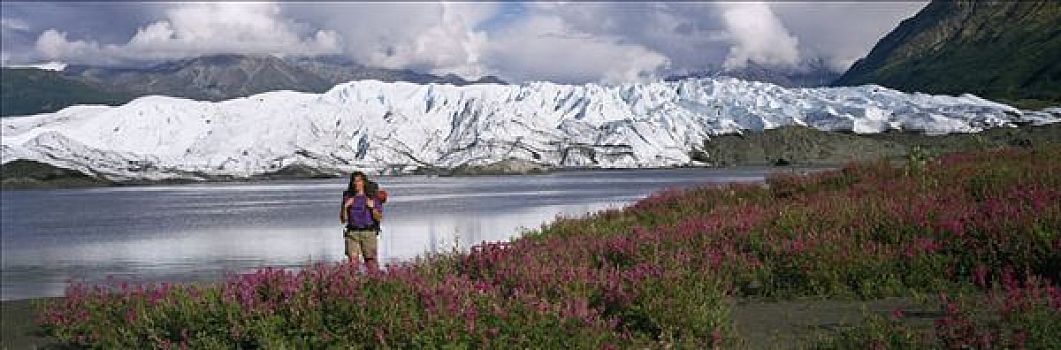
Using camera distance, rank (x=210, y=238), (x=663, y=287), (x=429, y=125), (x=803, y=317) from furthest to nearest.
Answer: (x=429, y=125) → (x=210, y=238) → (x=803, y=317) → (x=663, y=287)

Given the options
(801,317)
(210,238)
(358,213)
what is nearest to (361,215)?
(358,213)

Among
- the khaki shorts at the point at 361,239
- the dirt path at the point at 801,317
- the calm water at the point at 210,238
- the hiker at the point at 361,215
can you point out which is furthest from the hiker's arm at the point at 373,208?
the dirt path at the point at 801,317

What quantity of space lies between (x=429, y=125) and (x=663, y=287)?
172892 millimetres

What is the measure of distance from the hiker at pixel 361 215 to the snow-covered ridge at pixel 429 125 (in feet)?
479

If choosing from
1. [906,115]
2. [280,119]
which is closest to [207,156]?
[280,119]

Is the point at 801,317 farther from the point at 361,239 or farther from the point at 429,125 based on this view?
the point at 429,125

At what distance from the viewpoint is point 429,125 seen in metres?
178

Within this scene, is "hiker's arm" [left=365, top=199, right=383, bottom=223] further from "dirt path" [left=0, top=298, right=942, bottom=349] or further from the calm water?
"dirt path" [left=0, top=298, right=942, bottom=349]

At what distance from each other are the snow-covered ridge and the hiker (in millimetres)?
146058

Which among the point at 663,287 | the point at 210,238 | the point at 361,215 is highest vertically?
the point at 361,215

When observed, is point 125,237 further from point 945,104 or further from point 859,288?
point 945,104

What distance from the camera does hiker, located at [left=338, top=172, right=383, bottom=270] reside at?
13.1 metres

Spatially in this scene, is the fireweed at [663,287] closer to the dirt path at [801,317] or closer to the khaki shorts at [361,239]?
the dirt path at [801,317]

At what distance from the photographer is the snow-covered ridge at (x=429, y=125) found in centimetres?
15475
